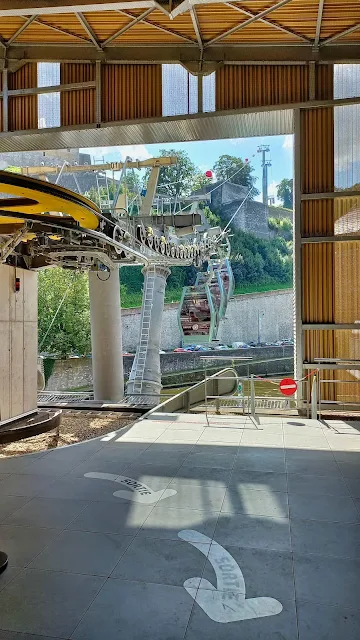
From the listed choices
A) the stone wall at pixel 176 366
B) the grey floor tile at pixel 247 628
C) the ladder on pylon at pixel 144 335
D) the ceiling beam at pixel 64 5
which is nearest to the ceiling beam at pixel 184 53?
the ceiling beam at pixel 64 5

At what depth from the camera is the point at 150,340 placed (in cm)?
1697

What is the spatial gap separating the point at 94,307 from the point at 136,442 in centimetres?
846

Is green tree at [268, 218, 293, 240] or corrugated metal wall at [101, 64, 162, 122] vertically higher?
green tree at [268, 218, 293, 240]

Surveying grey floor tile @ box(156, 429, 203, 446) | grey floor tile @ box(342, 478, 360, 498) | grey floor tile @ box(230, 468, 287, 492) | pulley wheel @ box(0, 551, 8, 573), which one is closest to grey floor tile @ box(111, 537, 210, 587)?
pulley wheel @ box(0, 551, 8, 573)

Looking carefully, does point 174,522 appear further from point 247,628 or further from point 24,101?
point 24,101

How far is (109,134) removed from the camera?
464 inches

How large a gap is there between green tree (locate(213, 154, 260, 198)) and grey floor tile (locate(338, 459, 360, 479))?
54.8m

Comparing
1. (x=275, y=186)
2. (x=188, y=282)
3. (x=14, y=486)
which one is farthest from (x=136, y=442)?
(x=275, y=186)

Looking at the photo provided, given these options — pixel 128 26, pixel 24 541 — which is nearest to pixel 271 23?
pixel 128 26

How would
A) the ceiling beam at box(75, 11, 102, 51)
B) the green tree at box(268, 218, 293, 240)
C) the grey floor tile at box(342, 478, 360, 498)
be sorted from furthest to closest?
the green tree at box(268, 218, 293, 240) < the ceiling beam at box(75, 11, 102, 51) < the grey floor tile at box(342, 478, 360, 498)

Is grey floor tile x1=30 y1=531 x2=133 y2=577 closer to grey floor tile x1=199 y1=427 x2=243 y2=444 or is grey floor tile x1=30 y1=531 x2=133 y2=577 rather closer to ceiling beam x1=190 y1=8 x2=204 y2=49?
grey floor tile x1=199 y1=427 x2=243 y2=444

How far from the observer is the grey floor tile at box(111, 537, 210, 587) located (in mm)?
3289

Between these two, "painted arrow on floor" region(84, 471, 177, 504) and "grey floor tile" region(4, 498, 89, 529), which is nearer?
"grey floor tile" region(4, 498, 89, 529)

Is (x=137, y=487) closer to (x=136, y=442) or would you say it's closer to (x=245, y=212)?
(x=136, y=442)
